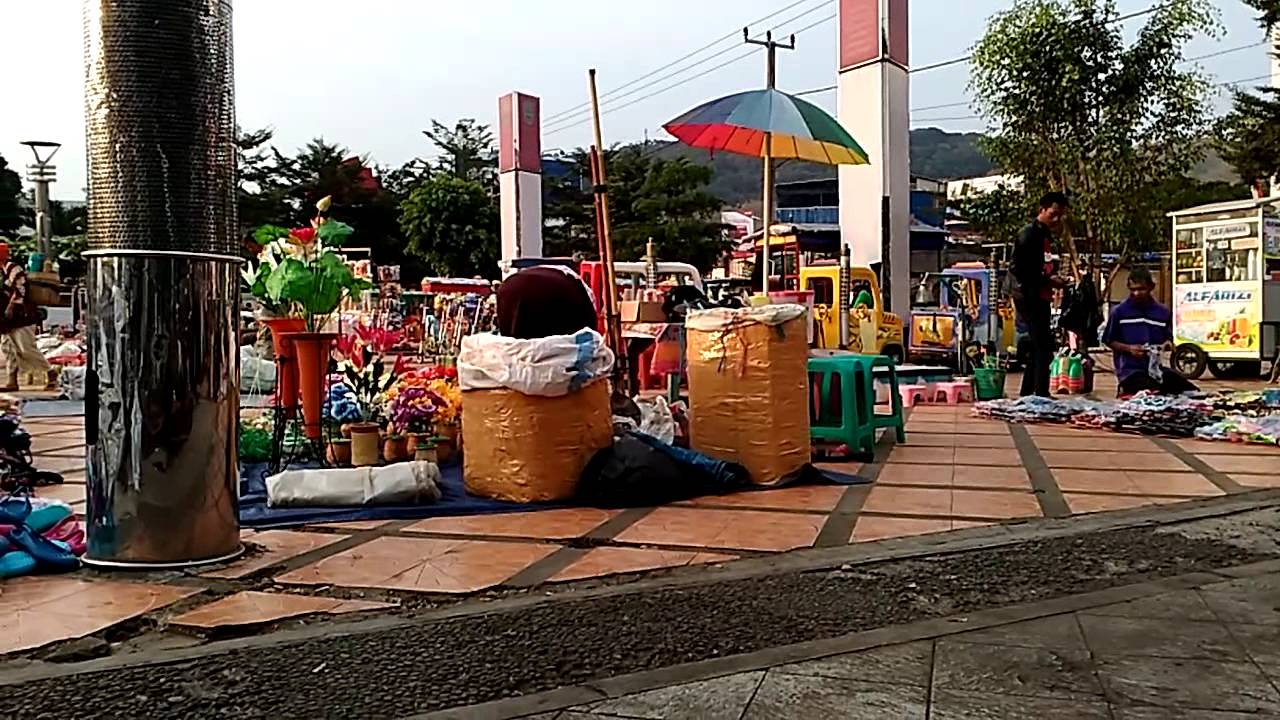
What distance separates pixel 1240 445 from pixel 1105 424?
107cm

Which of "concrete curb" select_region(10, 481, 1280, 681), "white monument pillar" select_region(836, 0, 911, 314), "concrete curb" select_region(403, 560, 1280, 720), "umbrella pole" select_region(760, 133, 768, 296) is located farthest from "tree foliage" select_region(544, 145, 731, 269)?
"concrete curb" select_region(403, 560, 1280, 720)

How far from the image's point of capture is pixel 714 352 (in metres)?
5.78

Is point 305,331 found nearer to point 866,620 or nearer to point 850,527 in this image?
point 850,527

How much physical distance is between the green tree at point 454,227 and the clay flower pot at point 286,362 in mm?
22988

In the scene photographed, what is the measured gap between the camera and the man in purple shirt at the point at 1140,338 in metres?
9.34

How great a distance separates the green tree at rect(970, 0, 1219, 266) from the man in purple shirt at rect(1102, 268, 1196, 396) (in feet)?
27.4

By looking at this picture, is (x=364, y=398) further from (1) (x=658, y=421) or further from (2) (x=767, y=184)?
(2) (x=767, y=184)

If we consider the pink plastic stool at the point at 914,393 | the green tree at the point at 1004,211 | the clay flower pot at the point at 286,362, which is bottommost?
the pink plastic stool at the point at 914,393

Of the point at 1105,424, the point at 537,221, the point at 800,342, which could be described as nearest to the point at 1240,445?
the point at 1105,424

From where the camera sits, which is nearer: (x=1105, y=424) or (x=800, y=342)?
(x=800, y=342)

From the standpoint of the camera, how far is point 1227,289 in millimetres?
12891

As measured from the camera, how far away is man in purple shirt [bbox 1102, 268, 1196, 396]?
934 cm

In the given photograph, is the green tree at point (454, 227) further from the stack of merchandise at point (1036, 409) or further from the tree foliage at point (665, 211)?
the stack of merchandise at point (1036, 409)

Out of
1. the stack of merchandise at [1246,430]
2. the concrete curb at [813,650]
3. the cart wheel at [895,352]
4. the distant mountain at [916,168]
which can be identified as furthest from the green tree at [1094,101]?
the distant mountain at [916,168]
